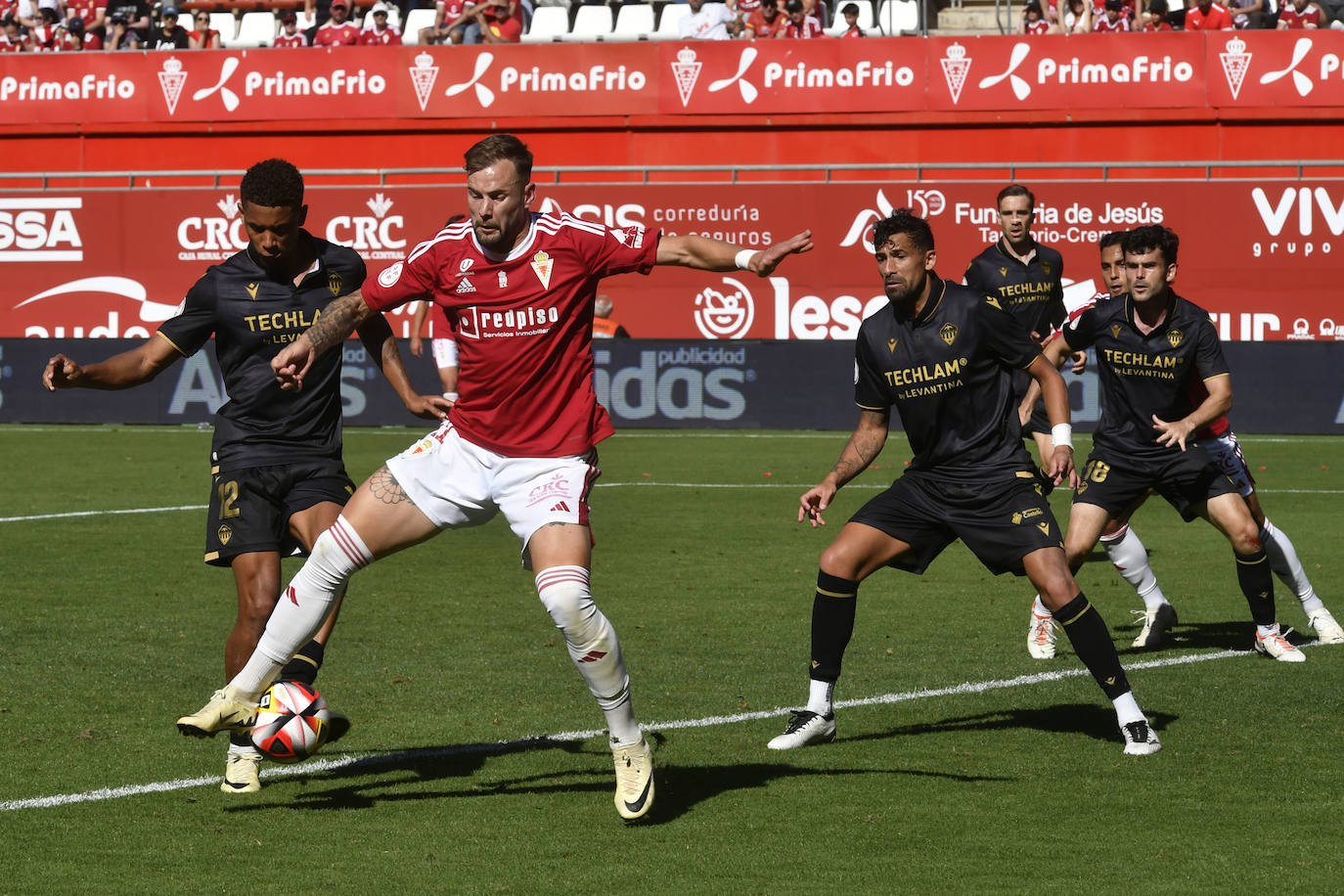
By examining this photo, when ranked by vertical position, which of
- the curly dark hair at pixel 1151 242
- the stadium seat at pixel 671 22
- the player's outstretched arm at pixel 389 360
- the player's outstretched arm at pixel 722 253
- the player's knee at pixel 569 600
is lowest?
the player's knee at pixel 569 600

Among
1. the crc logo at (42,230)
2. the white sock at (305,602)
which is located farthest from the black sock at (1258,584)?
the crc logo at (42,230)

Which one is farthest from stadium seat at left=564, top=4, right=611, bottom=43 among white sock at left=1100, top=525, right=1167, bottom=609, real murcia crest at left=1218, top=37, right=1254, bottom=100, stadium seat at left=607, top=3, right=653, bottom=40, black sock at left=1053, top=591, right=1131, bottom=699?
black sock at left=1053, top=591, right=1131, bottom=699

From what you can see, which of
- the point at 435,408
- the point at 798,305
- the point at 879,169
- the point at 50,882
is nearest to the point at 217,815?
the point at 50,882

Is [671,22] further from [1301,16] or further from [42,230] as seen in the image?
[42,230]

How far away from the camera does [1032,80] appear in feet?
93.9

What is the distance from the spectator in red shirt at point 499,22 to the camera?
103 ft

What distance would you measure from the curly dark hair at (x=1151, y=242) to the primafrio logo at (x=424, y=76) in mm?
23513

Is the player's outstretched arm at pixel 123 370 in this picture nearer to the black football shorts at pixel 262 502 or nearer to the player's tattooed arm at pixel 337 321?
the black football shorts at pixel 262 502

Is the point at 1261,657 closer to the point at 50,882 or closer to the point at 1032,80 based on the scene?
the point at 50,882

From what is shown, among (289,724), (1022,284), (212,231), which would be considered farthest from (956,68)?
(289,724)

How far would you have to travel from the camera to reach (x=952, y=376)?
7.31m

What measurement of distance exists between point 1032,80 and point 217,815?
973 inches

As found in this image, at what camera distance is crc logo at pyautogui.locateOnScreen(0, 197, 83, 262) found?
29938mm

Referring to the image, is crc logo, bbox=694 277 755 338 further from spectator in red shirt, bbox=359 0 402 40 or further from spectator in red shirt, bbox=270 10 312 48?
spectator in red shirt, bbox=270 10 312 48
